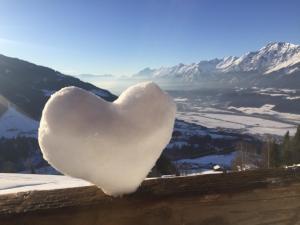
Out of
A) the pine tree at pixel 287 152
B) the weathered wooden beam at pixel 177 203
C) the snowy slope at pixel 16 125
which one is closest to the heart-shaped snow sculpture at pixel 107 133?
the weathered wooden beam at pixel 177 203

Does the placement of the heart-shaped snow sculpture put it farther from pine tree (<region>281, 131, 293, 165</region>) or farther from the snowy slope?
the snowy slope

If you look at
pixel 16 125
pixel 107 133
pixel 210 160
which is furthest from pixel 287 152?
pixel 16 125

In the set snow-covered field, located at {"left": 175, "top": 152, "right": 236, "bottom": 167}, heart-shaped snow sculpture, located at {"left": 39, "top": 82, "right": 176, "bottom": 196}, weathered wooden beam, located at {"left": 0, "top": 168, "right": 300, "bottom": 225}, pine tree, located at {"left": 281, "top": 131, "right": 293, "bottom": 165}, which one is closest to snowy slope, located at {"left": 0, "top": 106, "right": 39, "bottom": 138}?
snow-covered field, located at {"left": 175, "top": 152, "right": 236, "bottom": 167}

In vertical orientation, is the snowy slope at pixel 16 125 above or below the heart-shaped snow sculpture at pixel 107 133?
below

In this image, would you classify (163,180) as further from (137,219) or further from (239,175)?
(239,175)

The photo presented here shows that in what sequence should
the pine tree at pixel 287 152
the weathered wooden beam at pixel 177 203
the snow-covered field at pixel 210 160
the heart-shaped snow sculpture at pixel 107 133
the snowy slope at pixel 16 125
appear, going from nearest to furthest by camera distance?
the heart-shaped snow sculpture at pixel 107 133 < the weathered wooden beam at pixel 177 203 < the pine tree at pixel 287 152 < the snow-covered field at pixel 210 160 < the snowy slope at pixel 16 125

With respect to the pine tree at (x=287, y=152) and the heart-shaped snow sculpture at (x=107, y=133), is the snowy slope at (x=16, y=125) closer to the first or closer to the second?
the pine tree at (x=287, y=152)

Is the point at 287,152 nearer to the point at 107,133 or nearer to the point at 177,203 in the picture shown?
the point at 177,203
